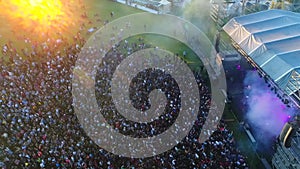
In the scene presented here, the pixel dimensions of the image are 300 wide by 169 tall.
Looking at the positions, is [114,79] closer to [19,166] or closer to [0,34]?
[19,166]

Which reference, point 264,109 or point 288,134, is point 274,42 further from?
point 288,134

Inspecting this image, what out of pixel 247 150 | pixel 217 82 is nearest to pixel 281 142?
pixel 247 150

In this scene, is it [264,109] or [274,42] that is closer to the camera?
[274,42]

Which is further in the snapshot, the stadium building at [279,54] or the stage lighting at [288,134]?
the stadium building at [279,54]

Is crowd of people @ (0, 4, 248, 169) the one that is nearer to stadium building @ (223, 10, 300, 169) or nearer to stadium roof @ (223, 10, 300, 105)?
stadium building @ (223, 10, 300, 169)

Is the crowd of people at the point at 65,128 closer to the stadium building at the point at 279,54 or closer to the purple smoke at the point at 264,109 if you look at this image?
the stadium building at the point at 279,54

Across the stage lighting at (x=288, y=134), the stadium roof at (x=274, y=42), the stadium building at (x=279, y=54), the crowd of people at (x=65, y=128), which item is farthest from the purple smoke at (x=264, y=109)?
the stage lighting at (x=288, y=134)

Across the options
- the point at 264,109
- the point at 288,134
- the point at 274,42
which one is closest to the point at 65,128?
the point at 288,134
